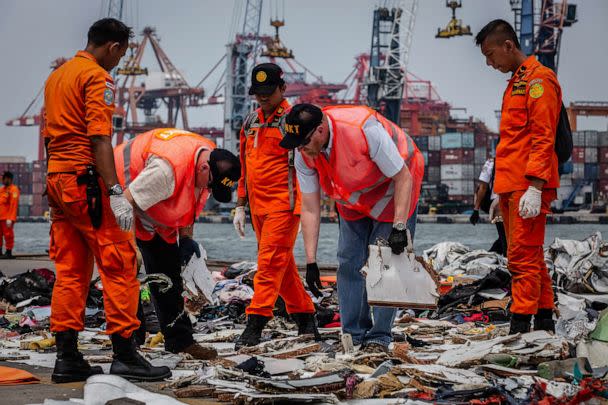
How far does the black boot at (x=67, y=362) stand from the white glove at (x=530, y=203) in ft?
7.23

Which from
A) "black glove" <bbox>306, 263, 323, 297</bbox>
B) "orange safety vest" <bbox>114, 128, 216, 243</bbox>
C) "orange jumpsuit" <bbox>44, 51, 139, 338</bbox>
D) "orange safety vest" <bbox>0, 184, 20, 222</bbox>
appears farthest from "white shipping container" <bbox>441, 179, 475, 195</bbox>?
"orange jumpsuit" <bbox>44, 51, 139, 338</bbox>

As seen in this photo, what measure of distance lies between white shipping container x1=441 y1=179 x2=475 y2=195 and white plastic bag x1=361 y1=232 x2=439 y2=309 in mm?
81175

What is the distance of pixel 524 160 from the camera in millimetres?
4781

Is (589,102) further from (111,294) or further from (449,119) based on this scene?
(111,294)

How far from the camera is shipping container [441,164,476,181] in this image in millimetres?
85875

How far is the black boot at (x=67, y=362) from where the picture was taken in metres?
4.02

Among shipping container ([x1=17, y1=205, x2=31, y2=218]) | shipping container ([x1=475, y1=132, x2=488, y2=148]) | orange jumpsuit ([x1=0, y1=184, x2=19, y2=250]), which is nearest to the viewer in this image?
orange jumpsuit ([x1=0, y1=184, x2=19, y2=250])

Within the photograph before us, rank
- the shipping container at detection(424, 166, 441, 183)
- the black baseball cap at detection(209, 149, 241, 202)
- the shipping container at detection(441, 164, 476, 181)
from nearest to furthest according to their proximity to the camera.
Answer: the black baseball cap at detection(209, 149, 241, 202) < the shipping container at detection(441, 164, 476, 181) < the shipping container at detection(424, 166, 441, 183)

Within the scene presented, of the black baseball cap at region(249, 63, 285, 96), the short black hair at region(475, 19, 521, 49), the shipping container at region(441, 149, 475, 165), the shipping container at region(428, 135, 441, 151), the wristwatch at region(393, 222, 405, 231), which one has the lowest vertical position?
the wristwatch at region(393, 222, 405, 231)

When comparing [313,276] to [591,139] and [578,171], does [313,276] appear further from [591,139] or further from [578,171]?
[591,139]

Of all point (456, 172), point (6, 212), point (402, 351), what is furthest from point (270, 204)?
point (456, 172)

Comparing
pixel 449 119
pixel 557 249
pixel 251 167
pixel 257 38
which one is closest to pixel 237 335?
pixel 251 167

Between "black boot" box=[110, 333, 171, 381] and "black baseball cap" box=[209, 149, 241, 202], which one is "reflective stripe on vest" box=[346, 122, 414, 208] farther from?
"black boot" box=[110, 333, 171, 381]

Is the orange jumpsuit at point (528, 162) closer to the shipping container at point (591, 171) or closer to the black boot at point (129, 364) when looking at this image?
the black boot at point (129, 364)
